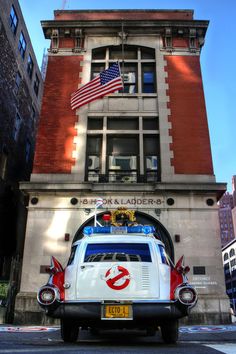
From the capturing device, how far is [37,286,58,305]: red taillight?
22.2 ft

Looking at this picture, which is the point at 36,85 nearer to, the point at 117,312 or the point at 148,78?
the point at 148,78

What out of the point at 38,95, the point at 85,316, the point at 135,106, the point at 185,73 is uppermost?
the point at 38,95

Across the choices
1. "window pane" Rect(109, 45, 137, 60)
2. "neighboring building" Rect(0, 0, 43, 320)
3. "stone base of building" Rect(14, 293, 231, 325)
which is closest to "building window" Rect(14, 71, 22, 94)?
"neighboring building" Rect(0, 0, 43, 320)

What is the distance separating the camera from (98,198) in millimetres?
17891

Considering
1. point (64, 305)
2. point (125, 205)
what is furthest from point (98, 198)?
point (64, 305)

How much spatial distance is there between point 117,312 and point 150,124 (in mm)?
15400

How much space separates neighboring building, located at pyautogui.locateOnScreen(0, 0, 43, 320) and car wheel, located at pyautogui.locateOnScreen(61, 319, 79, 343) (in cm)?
1554

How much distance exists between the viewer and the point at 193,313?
15516mm

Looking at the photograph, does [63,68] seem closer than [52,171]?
No

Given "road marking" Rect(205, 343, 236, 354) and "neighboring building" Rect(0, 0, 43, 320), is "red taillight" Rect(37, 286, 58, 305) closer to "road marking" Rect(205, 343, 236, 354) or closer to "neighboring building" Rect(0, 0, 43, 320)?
"road marking" Rect(205, 343, 236, 354)

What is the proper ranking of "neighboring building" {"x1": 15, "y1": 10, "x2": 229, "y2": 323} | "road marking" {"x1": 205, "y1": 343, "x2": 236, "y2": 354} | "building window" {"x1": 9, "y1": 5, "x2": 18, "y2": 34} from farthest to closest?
1. "building window" {"x1": 9, "y1": 5, "x2": 18, "y2": 34}
2. "neighboring building" {"x1": 15, "y1": 10, "x2": 229, "y2": 323}
3. "road marking" {"x1": 205, "y1": 343, "x2": 236, "y2": 354}

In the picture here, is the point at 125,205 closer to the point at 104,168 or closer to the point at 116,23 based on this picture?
the point at 104,168

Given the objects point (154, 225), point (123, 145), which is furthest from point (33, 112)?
point (154, 225)

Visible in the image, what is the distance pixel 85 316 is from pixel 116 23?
65.9 ft
